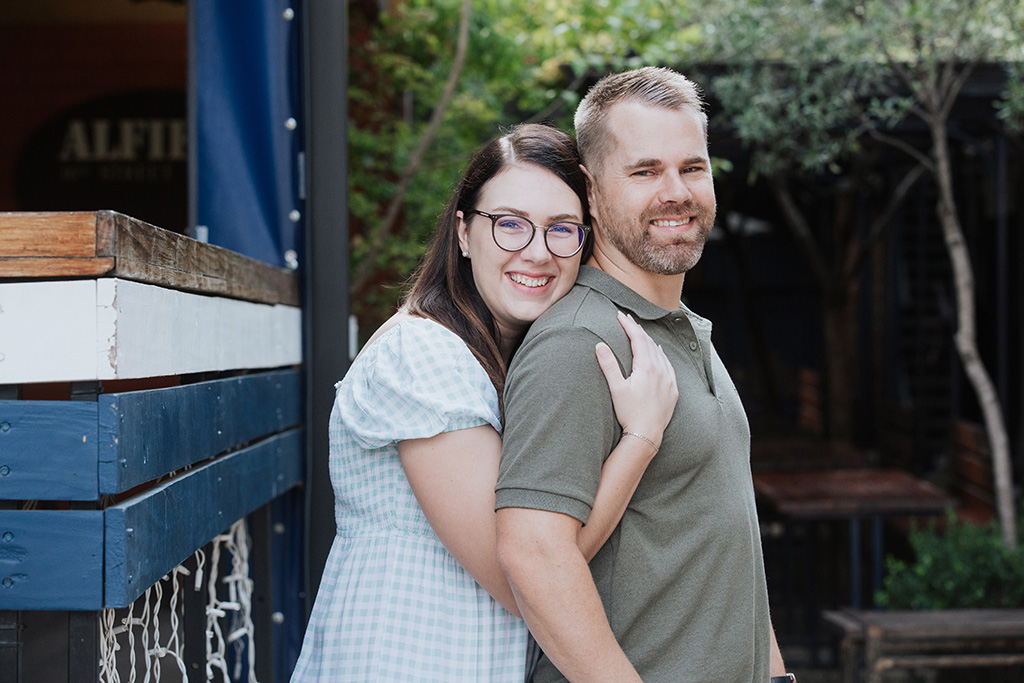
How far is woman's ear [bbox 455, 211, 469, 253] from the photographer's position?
→ 1924 mm

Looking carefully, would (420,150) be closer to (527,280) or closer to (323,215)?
(323,215)

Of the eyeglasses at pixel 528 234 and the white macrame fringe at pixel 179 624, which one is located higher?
the eyeglasses at pixel 528 234

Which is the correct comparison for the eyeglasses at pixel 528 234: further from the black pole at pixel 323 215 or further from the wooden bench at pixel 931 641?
the wooden bench at pixel 931 641

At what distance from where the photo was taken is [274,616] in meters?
2.69

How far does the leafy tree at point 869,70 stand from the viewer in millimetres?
4668

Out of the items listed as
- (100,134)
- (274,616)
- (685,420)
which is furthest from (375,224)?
(685,420)

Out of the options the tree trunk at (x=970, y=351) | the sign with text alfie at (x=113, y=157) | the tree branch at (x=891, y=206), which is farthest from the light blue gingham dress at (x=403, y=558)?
the tree branch at (x=891, y=206)

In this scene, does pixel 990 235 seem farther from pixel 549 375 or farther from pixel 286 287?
pixel 549 375

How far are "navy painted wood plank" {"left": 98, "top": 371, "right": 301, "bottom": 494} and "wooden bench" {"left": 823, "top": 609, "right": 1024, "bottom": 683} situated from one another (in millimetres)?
2656

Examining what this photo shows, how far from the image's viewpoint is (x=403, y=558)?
1729 millimetres

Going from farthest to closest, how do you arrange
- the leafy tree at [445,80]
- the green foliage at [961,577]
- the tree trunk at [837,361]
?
the tree trunk at [837,361], the leafy tree at [445,80], the green foliage at [961,577]

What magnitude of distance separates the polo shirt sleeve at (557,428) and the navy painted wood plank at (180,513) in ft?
1.82

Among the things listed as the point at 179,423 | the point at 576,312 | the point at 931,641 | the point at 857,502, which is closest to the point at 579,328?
the point at 576,312

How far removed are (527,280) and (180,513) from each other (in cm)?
75
